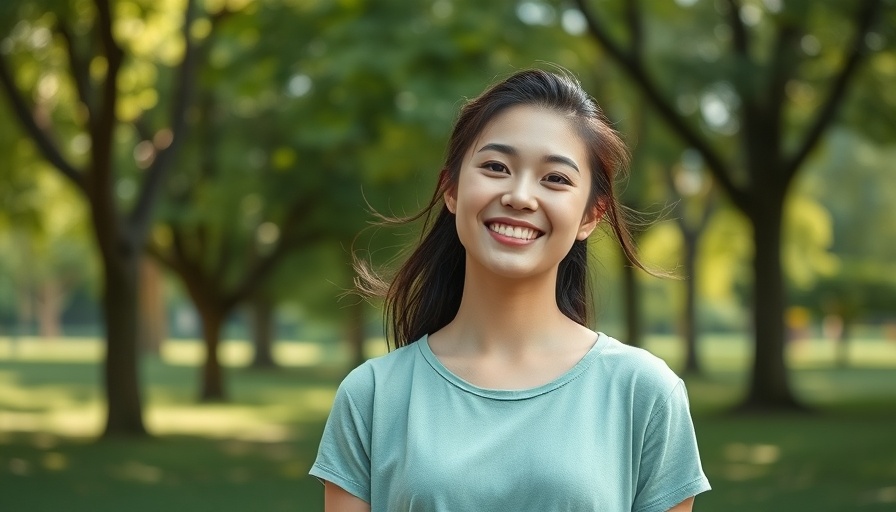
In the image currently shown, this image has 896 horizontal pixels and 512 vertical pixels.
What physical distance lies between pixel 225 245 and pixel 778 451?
44.9 ft

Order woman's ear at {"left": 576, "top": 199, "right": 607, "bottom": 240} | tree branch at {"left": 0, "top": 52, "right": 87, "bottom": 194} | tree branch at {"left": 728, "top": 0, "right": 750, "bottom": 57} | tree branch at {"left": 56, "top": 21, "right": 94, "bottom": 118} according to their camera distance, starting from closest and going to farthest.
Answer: woman's ear at {"left": 576, "top": 199, "right": 607, "bottom": 240} < tree branch at {"left": 0, "top": 52, "right": 87, "bottom": 194} < tree branch at {"left": 56, "top": 21, "right": 94, "bottom": 118} < tree branch at {"left": 728, "top": 0, "right": 750, "bottom": 57}

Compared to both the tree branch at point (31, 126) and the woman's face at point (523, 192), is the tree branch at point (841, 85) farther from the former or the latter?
the woman's face at point (523, 192)

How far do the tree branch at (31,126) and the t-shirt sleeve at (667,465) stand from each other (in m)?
14.1

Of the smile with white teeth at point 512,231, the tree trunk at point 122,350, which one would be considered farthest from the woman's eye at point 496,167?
the tree trunk at point 122,350

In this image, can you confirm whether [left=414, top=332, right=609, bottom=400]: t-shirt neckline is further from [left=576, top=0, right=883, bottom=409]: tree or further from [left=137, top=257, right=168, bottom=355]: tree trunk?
[left=137, top=257, right=168, bottom=355]: tree trunk

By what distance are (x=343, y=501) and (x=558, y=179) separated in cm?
73

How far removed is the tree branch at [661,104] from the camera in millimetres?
16906

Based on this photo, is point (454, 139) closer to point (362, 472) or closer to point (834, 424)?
point (362, 472)

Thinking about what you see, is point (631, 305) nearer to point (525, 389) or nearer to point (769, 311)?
point (769, 311)

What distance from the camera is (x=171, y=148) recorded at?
16203mm

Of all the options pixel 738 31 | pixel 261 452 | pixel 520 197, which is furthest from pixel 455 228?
pixel 738 31

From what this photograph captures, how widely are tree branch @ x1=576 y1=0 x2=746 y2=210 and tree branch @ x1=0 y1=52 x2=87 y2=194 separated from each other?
21.8ft

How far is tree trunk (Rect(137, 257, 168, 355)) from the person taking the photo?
44031 millimetres

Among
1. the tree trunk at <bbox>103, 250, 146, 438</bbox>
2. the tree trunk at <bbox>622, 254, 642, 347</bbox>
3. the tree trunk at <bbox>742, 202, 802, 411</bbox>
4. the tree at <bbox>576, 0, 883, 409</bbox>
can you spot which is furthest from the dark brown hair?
the tree trunk at <bbox>622, 254, 642, 347</bbox>
